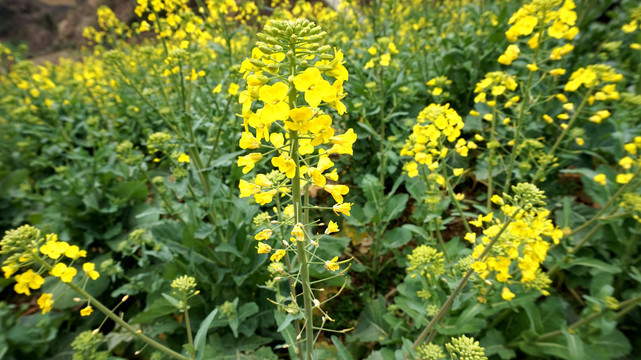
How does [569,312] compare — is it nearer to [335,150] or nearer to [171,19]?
[335,150]

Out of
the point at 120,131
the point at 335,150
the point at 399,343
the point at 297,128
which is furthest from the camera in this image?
the point at 120,131

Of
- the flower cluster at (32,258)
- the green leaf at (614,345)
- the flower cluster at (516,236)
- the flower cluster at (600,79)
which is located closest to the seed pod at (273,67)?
the flower cluster at (516,236)

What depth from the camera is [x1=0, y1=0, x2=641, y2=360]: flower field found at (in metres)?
1.57

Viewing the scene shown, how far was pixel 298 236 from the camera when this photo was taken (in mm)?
1304

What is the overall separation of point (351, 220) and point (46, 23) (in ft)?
141

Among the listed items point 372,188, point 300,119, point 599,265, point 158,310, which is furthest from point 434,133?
point 158,310

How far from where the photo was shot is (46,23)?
3073 cm

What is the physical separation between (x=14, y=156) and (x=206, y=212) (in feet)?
19.7

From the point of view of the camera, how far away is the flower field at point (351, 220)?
5.14ft

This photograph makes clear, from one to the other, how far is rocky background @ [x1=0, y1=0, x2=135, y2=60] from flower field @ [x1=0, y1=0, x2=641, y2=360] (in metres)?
33.0

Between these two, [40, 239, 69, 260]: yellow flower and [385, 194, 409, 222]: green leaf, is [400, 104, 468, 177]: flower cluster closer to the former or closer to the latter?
[385, 194, 409, 222]: green leaf

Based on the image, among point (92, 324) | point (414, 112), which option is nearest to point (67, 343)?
point (92, 324)

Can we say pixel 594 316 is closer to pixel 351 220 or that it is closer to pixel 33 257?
pixel 351 220

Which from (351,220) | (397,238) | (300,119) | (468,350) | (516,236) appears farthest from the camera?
(351,220)
